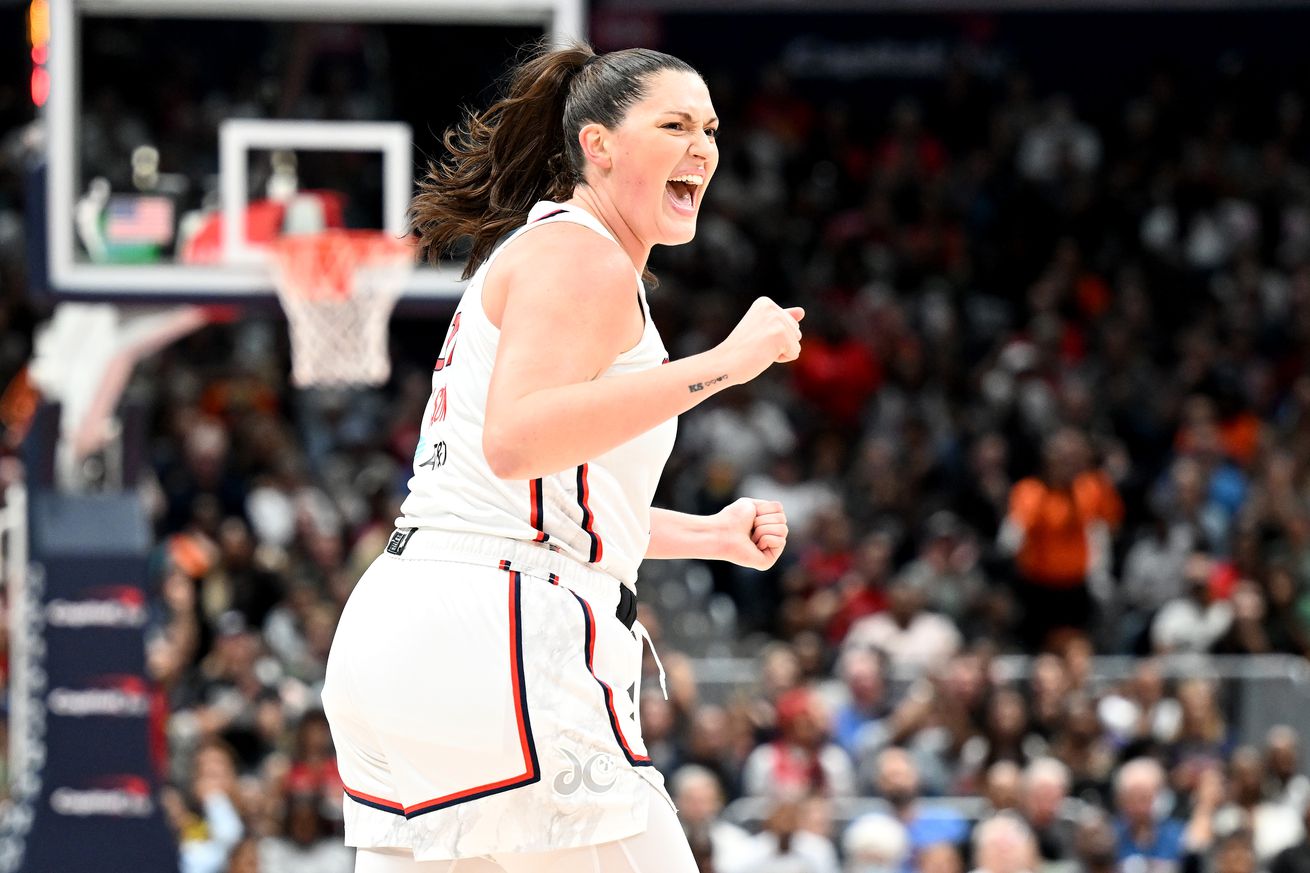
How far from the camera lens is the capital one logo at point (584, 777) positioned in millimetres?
3002

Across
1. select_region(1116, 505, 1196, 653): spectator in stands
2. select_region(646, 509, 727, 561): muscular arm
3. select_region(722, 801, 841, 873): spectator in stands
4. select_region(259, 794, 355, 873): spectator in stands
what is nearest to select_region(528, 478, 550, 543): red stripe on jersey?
select_region(646, 509, 727, 561): muscular arm

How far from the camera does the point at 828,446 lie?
13898 millimetres

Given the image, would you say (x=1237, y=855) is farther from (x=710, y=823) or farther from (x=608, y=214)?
(x=608, y=214)

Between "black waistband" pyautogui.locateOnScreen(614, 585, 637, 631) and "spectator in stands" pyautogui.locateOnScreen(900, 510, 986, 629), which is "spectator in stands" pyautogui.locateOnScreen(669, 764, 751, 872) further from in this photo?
"black waistband" pyautogui.locateOnScreen(614, 585, 637, 631)

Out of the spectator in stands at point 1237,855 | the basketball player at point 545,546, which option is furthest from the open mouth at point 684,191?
the spectator in stands at point 1237,855

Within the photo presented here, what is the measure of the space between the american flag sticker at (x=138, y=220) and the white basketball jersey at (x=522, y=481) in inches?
210

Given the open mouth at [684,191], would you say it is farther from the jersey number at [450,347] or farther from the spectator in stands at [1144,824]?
the spectator in stands at [1144,824]

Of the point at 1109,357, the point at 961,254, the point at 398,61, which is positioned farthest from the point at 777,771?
the point at 961,254

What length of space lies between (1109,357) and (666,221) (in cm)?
1245

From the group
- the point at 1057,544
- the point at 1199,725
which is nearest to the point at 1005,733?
the point at 1199,725

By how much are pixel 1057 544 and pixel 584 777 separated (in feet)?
33.4

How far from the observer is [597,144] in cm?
323

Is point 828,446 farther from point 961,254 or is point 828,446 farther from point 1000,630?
point 961,254

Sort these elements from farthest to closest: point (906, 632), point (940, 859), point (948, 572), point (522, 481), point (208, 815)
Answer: point (948, 572) → point (906, 632) → point (208, 815) → point (940, 859) → point (522, 481)
